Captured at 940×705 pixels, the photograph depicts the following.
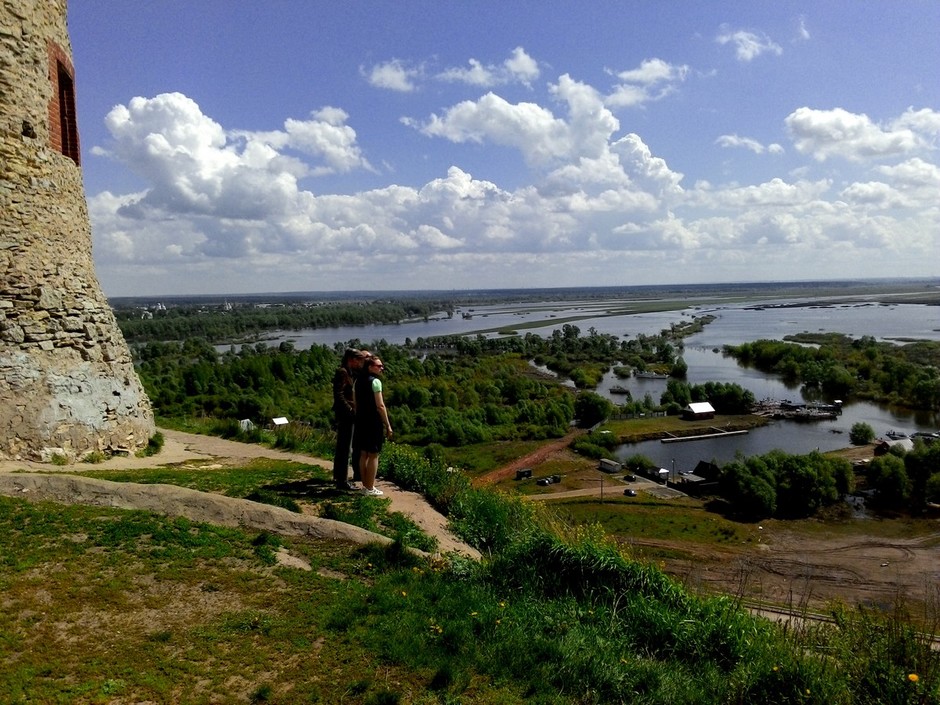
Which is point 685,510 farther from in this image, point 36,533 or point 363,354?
point 36,533

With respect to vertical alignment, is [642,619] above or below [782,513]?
above

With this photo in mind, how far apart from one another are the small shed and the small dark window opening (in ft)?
156

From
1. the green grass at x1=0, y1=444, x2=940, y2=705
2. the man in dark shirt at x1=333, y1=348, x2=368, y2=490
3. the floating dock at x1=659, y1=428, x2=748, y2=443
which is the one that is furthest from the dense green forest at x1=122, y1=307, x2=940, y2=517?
the green grass at x1=0, y1=444, x2=940, y2=705

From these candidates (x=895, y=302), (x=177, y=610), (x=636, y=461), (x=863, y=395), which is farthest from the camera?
(x=895, y=302)

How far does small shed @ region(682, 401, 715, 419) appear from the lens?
4951 centimetres

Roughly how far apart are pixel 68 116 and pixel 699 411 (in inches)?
1893

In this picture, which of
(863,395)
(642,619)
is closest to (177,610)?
(642,619)

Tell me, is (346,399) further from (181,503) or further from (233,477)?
(233,477)

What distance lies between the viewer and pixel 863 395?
59.7 meters

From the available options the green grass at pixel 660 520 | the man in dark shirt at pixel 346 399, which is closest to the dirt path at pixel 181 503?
the man in dark shirt at pixel 346 399

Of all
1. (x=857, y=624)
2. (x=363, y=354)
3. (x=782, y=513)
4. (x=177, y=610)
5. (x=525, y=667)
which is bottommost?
(x=782, y=513)

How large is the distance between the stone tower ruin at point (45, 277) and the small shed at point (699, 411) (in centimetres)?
4671

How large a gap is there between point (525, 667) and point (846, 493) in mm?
33123

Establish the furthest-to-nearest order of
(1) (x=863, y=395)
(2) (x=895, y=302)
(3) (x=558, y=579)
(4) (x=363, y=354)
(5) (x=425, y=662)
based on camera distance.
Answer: (2) (x=895, y=302) < (1) (x=863, y=395) < (4) (x=363, y=354) < (3) (x=558, y=579) < (5) (x=425, y=662)
